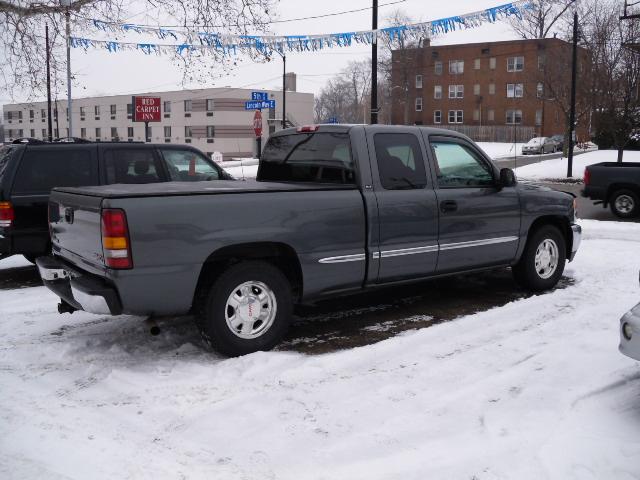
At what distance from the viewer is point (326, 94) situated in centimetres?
12706

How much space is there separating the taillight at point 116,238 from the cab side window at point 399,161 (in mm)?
2427

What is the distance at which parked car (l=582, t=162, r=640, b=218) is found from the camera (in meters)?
14.9

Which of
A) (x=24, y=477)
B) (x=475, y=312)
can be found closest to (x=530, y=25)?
(x=475, y=312)

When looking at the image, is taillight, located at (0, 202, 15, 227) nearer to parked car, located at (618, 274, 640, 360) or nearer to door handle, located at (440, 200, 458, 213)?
door handle, located at (440, 200, 458, 213)

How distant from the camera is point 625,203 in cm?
1500

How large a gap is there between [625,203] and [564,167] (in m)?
17.2

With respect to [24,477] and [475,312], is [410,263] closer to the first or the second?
[475,312]

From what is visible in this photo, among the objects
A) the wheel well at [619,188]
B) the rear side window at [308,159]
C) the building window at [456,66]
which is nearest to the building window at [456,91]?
the building window at [456,66]

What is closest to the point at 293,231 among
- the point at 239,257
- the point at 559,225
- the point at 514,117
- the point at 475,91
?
the point at 239,257

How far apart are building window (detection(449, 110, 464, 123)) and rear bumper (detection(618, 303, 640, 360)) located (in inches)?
2713

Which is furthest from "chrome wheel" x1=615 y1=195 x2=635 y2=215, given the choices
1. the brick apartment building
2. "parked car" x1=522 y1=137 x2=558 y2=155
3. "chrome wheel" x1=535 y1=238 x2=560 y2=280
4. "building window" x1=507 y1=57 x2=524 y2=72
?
"building window" x1=507 y1=57 x2=524 y2=72

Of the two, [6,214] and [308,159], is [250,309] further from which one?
[6,214]

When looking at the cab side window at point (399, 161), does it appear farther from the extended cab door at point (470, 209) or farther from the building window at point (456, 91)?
the building window at point (456, 91)

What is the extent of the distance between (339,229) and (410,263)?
915 mm
